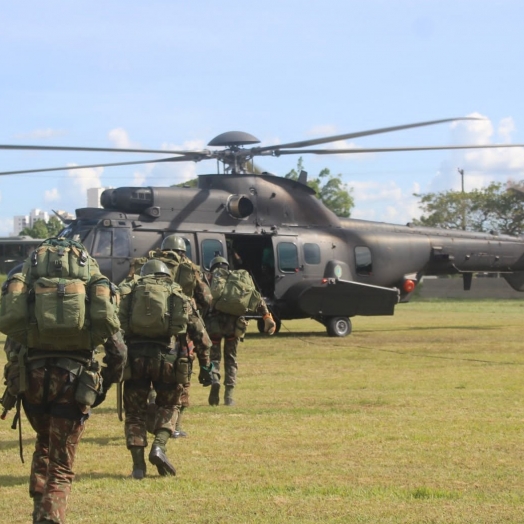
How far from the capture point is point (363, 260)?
22359 mm

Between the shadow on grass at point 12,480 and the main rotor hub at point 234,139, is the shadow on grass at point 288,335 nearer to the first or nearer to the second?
the main rotor hub at point 234,139

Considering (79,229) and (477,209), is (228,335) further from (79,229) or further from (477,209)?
(477,209)

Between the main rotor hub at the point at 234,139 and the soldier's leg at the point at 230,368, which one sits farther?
the main rotor hub at the point at 234,139

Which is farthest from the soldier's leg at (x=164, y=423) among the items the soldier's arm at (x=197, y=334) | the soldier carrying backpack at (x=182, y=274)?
the soldier carrying backpack at (x=182, y=274)

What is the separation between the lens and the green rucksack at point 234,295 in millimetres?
11492

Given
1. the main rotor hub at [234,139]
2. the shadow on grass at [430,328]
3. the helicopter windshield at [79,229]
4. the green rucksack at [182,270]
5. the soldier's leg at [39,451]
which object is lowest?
the shadow on grass at [430,328]

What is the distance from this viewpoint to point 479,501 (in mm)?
6730

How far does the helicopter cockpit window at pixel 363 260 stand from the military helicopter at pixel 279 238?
2cm

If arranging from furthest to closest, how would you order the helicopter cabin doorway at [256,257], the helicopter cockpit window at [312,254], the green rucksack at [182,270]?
the helicopter cockpit window at [312,254], the helicopter cabin doorway at [256,257], the green rucksack at [182,270]

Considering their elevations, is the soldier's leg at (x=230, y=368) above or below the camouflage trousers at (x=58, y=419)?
below

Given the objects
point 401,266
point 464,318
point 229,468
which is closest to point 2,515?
point 229,468

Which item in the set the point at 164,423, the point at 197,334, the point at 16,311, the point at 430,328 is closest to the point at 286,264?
the point at 430,328

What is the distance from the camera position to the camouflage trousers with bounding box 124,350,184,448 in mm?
7867

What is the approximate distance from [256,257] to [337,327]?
2.36m
